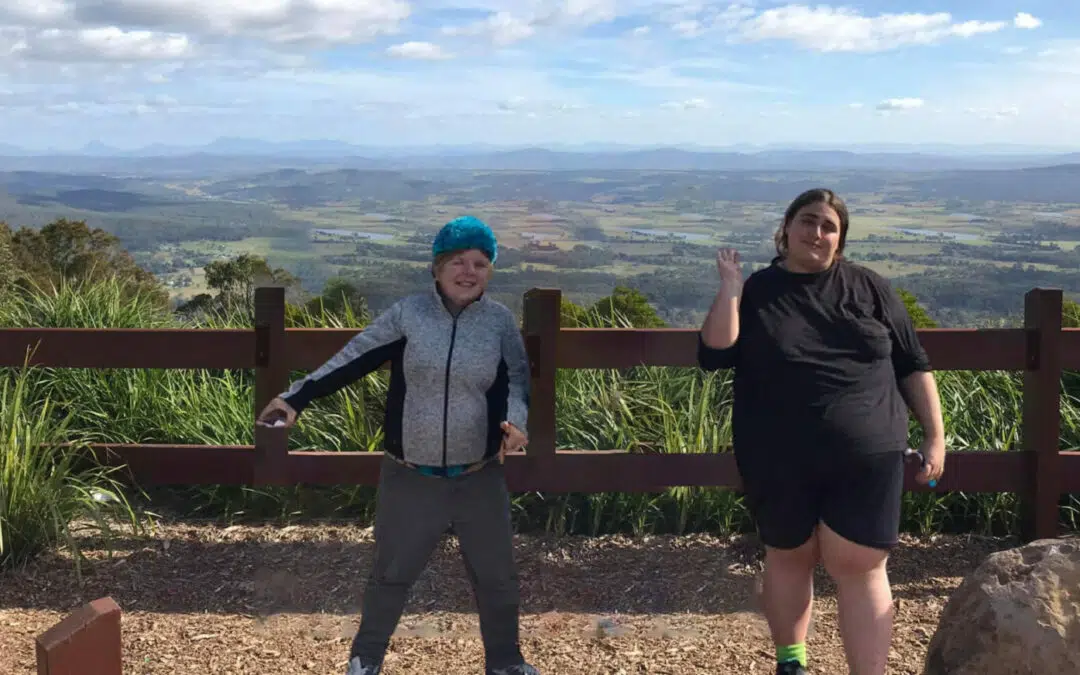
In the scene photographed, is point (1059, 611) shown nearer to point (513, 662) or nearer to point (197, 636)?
point (513, 662)

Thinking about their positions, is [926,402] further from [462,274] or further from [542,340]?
[542,340]

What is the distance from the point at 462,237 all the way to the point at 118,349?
104 inches

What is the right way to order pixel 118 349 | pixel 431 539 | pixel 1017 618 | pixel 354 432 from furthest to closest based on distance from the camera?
pixel 354 432 < pixel 118 349 < pixel 431 539 < pixel 1017 618

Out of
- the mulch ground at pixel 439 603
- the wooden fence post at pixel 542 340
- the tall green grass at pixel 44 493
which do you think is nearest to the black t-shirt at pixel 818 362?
the mulch ground at pixel 439 603

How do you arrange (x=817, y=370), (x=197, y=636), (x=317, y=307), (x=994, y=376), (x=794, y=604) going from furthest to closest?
(x=317, y=307), (x=994, y=376), (x=197, y=636), (x=794, y=604), (x=817, y=370)

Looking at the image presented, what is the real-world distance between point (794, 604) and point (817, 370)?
790 mm

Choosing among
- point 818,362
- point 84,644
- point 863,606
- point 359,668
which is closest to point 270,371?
point 359,668

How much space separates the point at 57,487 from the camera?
4.80 m

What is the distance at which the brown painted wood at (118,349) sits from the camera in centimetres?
506

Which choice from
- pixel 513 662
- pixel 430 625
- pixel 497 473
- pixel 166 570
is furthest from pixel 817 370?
pixel 166 570

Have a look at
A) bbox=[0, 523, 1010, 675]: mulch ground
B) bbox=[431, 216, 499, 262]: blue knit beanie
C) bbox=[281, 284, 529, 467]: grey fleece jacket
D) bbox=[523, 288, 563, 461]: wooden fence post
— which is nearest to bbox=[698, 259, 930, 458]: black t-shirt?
bbox=[281, 284, 529, 467]: grey fleece jacket

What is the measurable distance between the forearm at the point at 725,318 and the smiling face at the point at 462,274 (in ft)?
2.32

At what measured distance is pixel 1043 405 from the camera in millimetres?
4977

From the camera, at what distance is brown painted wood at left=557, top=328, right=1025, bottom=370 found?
4.95m
